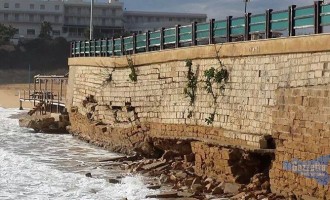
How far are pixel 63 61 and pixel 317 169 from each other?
80.5 meters

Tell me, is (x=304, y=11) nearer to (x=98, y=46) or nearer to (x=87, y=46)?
(x=98, y=46)

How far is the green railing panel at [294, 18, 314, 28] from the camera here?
14876 mm

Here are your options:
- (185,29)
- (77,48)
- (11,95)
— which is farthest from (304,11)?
(11,95)

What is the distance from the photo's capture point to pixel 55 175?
67.1 feet

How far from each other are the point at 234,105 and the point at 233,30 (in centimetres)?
230

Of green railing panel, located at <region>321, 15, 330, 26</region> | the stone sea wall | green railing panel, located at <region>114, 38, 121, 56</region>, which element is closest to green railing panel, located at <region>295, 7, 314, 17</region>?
green railing panel, located at <region>321, 15, 330, 26</region>

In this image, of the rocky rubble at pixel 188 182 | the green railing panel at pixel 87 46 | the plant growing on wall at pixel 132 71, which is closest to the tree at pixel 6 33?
the green railing panel at pixel 87 46

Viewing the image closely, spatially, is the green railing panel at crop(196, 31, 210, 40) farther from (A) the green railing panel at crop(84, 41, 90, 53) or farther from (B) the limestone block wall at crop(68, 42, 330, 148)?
(A) the green railing panel at crop(84, 41, 90, 53)

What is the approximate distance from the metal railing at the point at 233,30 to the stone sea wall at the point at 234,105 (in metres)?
0.49

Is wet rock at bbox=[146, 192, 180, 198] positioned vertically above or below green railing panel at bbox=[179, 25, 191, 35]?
below

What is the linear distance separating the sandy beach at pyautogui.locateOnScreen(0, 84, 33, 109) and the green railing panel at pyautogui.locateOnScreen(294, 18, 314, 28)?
1747 inches

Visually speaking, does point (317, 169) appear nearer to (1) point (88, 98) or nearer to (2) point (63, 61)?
(1) point (88, 98)

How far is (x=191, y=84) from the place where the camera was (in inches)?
796

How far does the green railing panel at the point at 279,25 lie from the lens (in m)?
15.9
